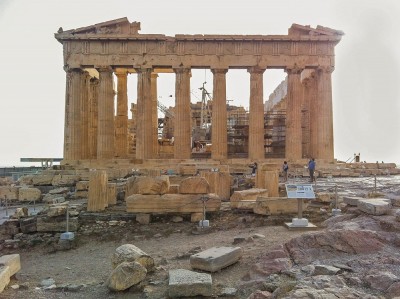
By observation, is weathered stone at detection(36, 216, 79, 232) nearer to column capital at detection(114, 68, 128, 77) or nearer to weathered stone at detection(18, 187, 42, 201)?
weathered stone at detection(18, 187, 42, 201)

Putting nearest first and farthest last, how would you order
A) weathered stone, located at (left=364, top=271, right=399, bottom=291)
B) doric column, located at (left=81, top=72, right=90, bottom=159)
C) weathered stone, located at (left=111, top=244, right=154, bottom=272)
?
weathered stone, located at (left=364, top=271, right=399, bottom=291), weathered stone, located at (left=111, top=244, right=154, bottom=272), doric column, located at (left=81, top=72, right=90, bottom=159)

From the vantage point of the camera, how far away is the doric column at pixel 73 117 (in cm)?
2630

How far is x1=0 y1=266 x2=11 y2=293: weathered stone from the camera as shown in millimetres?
6511

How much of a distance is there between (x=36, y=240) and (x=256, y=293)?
26.6ft

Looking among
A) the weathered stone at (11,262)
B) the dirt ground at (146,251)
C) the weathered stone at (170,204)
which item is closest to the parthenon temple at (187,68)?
the weathered stone at (170,204)

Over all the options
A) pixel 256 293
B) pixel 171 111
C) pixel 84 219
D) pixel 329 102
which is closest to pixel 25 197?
pixel 84 219

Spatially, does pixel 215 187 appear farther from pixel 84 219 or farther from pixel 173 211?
pixel 84 219

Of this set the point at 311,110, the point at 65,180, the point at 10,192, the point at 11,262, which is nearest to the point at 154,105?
the point at 65,180

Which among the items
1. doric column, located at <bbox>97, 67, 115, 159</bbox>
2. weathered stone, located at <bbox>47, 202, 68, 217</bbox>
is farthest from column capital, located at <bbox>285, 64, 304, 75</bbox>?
weathered stone, located at <bbox>47, 202, 68, 217</bbox>

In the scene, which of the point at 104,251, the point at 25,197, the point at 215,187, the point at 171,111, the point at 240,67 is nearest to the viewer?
the point at 104,251

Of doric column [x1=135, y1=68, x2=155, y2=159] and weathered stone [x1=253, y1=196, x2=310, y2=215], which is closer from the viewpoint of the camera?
weathered stone [x1=253, y1=196, x2=310, y2=215]

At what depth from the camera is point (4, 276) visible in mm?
6668

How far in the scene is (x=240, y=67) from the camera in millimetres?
26531

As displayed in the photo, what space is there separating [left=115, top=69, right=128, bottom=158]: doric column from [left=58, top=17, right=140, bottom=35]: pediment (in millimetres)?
3389
